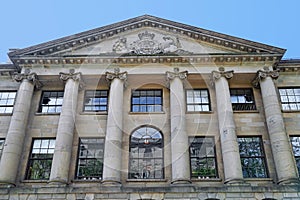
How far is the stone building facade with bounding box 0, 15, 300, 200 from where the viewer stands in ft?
61.9

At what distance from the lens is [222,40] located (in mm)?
24094

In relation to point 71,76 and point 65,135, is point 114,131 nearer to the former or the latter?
point 65,135

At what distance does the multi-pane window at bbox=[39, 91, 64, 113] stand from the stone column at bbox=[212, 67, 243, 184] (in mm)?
11311

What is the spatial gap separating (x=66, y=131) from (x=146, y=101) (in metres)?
6.22

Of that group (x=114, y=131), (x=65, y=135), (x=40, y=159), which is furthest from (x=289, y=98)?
(x=40, y=159)

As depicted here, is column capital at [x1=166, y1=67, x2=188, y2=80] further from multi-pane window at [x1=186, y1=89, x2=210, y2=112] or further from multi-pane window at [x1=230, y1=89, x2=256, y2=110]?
multi-pane window at [x1=230, y1=89, x2=256, y2=110]

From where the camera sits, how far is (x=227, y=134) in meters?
20.1

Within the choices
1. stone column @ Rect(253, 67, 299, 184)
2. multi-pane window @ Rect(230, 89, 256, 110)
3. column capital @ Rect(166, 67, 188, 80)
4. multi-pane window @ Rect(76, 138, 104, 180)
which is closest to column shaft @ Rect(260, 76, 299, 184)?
stone column @ Rect(253, 67, 299, 184)

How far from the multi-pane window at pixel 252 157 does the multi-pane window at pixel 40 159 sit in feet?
40.6

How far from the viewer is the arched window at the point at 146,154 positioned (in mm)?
20172

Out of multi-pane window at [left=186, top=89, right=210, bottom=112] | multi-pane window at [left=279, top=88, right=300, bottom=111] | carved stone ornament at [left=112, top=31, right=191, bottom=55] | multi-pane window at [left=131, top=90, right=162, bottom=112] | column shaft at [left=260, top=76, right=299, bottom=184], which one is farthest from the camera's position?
carved stone ornament at [left=112, top=31, right=191, bottom=55]

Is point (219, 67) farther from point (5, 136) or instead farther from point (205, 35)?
point (5, 136)

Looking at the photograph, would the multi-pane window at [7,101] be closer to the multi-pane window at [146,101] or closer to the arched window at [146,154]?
the multi-pane window at [146,101]

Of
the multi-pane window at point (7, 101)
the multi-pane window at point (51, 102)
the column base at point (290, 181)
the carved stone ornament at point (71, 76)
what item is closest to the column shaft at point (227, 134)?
the column base at point (290, 181)
